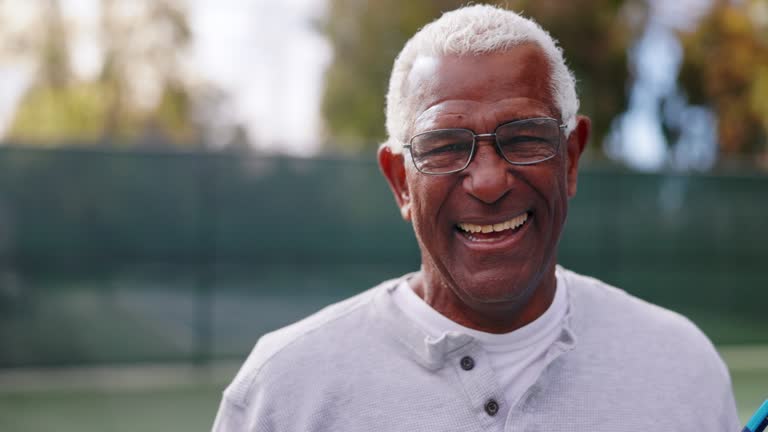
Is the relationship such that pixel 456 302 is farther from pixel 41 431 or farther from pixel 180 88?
pixel 180 88

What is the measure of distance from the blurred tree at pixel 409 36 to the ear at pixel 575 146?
1558 centimetres

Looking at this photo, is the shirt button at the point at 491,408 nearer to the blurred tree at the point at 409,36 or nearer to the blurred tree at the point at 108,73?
the blurred tree at the point at 409,36

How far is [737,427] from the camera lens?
160cm

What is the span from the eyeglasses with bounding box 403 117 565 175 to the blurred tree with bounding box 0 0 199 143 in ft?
70.3

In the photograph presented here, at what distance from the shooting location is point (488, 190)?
4.84 ft

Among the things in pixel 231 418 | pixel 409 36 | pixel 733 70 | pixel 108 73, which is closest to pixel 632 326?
pixel 231 418

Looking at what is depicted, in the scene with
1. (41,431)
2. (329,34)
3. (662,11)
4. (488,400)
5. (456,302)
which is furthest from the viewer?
(329,34)

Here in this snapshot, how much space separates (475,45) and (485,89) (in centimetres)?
8

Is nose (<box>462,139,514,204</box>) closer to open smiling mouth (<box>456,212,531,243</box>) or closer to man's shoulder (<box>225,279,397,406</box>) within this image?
open smiling mouth (<box>456,212,531,243</box>)

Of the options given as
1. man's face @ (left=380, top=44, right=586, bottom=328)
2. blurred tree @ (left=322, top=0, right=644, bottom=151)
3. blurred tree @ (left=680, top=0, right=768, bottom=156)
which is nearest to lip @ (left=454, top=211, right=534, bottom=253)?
man's face @ (left=380, top=44, right=586, bottom=328)

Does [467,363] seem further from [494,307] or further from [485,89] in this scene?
[485,89]

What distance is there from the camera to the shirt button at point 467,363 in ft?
4.91

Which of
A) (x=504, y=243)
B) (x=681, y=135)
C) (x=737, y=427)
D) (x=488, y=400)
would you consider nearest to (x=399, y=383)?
(x=488, y=400)

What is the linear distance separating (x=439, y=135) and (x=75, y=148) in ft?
19.4
